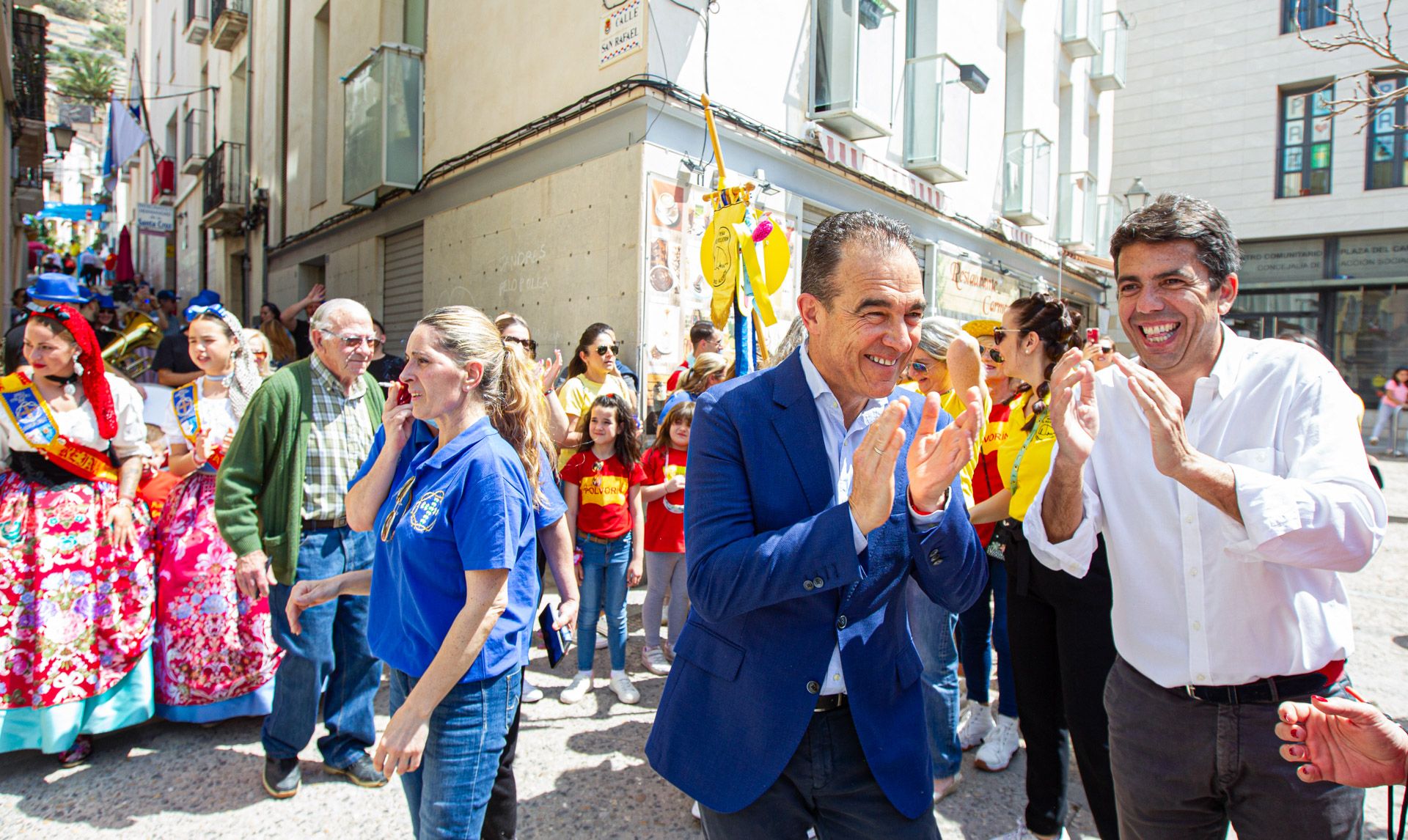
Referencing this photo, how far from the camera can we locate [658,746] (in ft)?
5.42

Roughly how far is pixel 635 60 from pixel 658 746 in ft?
23.6

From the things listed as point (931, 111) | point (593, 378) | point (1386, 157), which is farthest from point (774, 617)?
Result: point (1386, 157)

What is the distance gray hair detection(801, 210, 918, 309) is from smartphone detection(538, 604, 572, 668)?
1.40m

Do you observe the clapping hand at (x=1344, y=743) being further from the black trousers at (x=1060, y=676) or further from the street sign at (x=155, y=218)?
the street sign at (x=155, y=218)

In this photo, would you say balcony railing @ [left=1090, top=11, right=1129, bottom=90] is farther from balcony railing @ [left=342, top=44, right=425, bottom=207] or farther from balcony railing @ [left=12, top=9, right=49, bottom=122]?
balcony railing @ [left=12, top=9, right=49, bottom=122]

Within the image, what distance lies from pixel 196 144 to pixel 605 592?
65.3ft

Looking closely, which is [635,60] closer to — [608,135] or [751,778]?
[608,135]

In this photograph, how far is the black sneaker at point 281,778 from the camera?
10.7ft

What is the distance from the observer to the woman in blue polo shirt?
198cm

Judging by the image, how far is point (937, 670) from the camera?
124 inches

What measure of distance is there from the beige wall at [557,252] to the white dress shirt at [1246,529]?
5.93 m

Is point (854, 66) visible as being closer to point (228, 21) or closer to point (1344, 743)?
point (1344, 743)

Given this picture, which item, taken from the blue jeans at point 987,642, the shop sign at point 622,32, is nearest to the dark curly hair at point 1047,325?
the blue jeans at point 987,642

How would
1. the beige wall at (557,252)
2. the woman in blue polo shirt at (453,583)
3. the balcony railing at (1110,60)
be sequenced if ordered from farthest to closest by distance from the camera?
the balcony railing at (1110,60) → the beige wall at (557,252) → the woman in blue polo shirt at (453,583)
